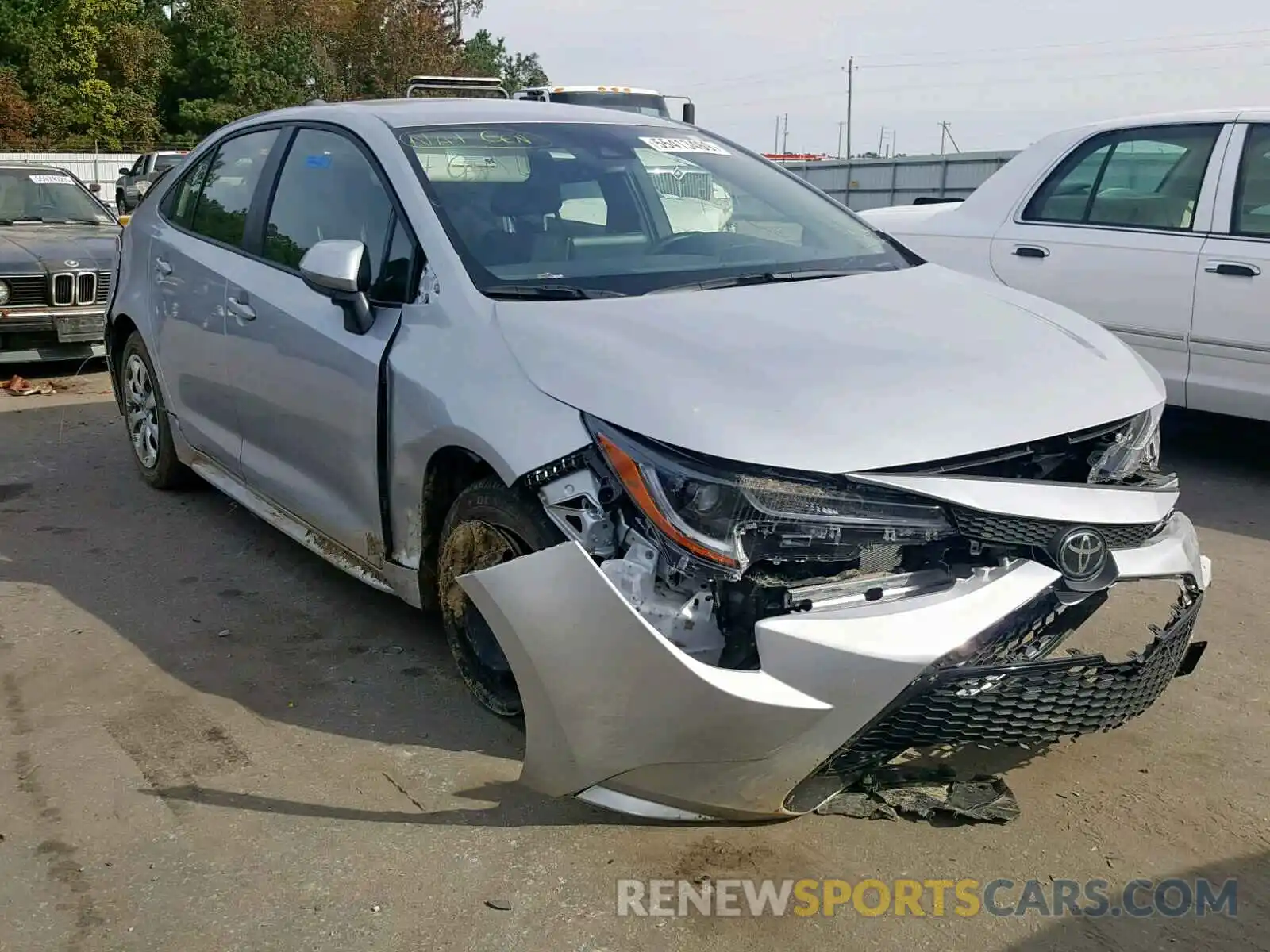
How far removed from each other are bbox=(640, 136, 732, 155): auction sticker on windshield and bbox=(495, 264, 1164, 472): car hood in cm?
106

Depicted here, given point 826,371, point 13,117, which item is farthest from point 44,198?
point 13,117

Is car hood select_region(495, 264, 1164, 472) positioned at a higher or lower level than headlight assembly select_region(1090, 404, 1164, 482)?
higher

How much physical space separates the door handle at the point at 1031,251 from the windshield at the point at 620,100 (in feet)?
29.6

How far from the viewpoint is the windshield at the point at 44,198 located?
1005cm

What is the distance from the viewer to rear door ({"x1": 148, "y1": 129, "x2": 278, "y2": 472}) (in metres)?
4.88

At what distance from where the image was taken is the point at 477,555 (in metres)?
3.40

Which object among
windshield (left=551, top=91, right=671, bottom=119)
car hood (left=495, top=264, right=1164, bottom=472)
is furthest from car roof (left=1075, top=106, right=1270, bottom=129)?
windshield (left=551, top=91, right=671, bottom=119)

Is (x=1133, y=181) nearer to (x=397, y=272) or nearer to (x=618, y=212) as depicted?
(x=618, y=212)

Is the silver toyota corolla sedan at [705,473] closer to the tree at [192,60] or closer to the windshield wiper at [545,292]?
the windshield wiper at [545,292]

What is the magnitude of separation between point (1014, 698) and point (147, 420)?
4552 millimetres

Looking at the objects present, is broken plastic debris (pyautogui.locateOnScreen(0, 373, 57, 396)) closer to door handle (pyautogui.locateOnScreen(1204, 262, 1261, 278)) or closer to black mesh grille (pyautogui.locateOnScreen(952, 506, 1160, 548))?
door handle (pyautogui.locateOnScreen(1204, 262, 1261, 278))

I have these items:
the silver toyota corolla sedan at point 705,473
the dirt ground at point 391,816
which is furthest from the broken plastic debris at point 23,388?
the silver toyota corolla sedan at point 705,473

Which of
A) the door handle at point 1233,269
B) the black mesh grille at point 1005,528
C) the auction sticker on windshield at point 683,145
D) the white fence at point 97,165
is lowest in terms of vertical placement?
the black mesh grille at point 1005,528

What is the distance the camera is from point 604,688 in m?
2.75
